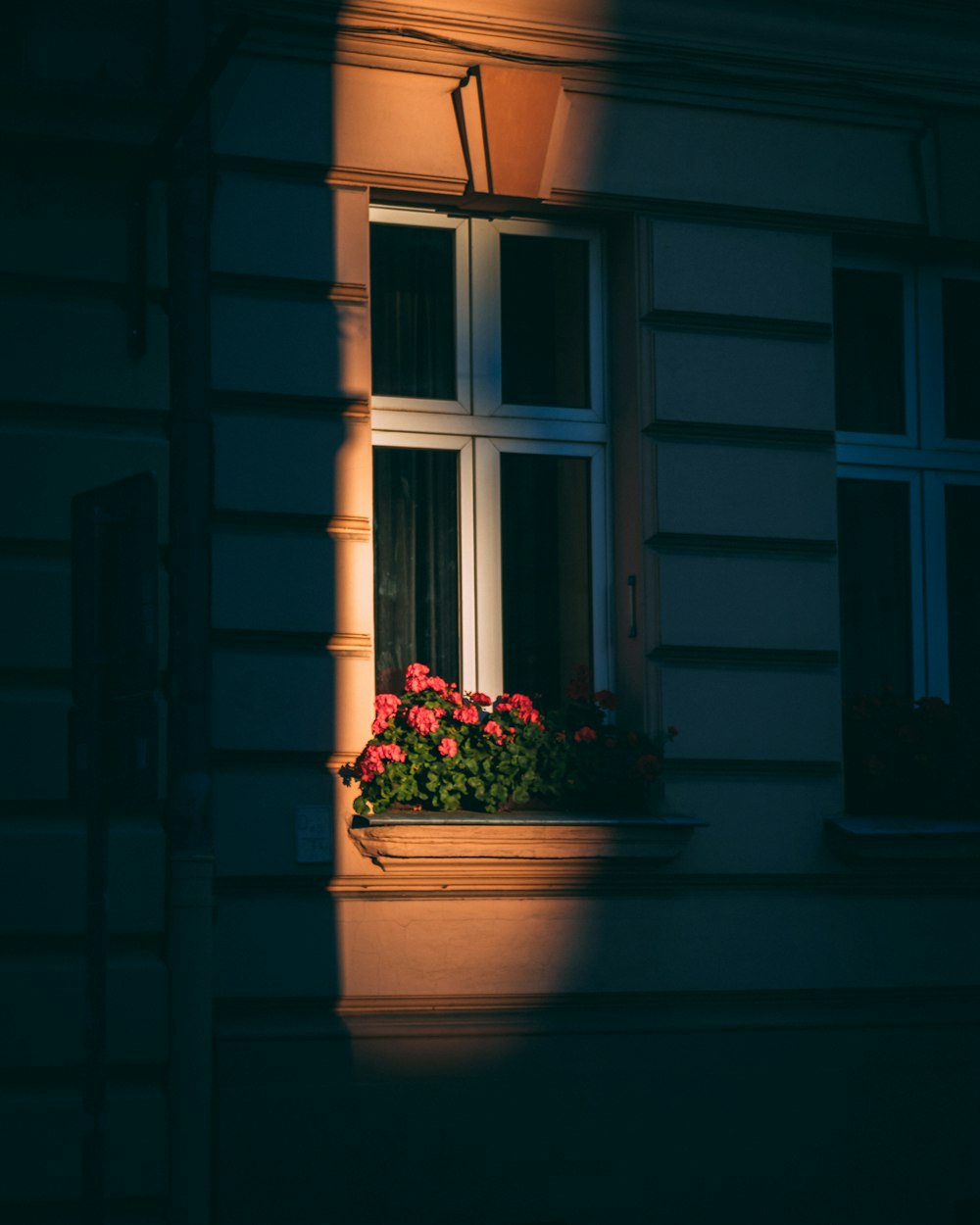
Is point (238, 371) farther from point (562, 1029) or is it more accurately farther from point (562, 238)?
point (562, 1029)

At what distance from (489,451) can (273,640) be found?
1.29m

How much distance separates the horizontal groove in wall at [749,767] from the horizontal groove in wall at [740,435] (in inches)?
51.1

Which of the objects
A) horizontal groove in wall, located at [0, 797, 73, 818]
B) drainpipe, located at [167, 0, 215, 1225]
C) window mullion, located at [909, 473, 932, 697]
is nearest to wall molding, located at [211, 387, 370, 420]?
drainpipe, located at [167, 0, 215, 1225]

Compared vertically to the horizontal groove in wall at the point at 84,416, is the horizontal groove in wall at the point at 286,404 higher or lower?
higher

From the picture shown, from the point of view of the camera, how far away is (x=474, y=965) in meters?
6.29

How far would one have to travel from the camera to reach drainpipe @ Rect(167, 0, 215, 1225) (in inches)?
224

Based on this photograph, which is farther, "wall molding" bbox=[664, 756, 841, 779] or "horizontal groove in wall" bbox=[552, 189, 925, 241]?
"horizontal groove in wall" bbox=[552, 189, 925, 241]

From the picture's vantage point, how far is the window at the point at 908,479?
7371 mm

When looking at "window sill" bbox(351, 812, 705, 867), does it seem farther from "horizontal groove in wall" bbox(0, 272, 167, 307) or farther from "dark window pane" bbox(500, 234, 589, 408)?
"horizontal groove in wall" bbox(0, 272, 167, 307)

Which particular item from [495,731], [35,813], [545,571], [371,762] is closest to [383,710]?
[371,762]

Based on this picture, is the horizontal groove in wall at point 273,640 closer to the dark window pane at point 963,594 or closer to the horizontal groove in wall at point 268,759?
the horizontal groove in wall at point 268,759

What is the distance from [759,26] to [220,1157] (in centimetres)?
499

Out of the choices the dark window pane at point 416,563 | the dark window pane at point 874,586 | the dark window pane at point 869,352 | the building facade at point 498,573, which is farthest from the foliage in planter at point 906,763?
the dark window pane at point 416,563

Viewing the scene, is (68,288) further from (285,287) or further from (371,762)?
(371,762)
